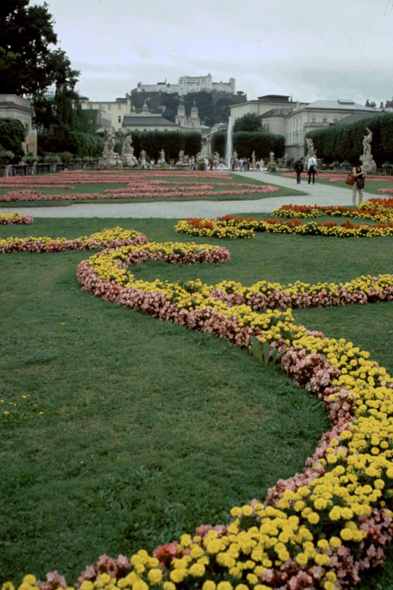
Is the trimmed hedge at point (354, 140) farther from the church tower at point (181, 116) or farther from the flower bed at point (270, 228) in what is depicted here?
the church tower at point (181, 116)

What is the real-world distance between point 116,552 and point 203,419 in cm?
138

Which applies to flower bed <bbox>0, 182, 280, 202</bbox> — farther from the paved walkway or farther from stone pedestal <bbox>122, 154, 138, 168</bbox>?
stone pedestal <bbox>122, 154, 138, 168</bbox>

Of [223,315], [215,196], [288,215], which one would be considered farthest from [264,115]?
[223,315]

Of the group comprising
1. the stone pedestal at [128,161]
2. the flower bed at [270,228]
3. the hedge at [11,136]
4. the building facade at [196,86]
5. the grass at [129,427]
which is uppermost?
the building facade at [196,86]

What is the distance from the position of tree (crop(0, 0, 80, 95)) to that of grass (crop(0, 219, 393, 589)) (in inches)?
1803

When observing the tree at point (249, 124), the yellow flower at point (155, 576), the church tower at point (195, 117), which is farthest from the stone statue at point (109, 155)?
the church tower at point (195, 117)

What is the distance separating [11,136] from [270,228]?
36.9m

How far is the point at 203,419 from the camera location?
405 cm

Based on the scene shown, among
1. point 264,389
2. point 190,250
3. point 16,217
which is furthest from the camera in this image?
point 16,217

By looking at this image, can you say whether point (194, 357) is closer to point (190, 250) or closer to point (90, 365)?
point (90, 365)

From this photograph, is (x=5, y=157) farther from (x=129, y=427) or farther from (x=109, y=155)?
(x=129, y=427)

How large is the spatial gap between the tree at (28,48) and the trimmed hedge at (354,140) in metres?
26.4

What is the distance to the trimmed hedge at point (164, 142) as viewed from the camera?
82.3m

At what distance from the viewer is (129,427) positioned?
3.95m
